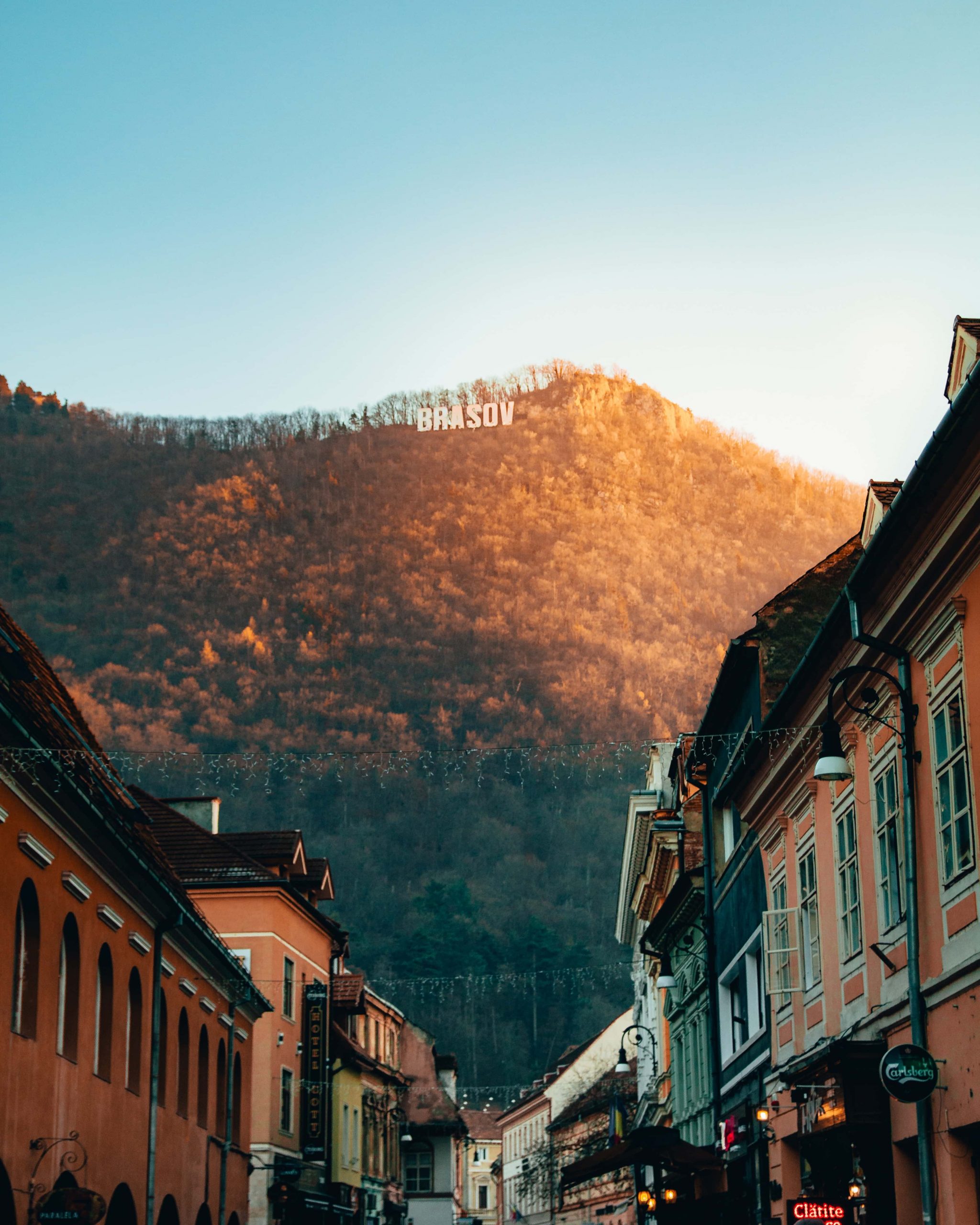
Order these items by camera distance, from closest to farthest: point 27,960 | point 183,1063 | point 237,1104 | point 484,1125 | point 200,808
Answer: point 27,960, point 183,1063, point 237,1104, point 200,808, point 484,1125

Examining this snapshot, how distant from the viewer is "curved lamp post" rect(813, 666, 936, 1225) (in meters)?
14.5

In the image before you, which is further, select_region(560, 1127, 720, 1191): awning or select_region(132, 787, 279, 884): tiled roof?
select_region(132, 787, 279, 884): tiled roof

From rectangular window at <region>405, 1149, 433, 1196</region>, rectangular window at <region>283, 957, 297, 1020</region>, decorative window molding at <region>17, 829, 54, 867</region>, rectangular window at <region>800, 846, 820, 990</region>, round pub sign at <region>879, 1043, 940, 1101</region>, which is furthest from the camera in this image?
rectangular window at <region>405, 1149, 433, 1196</region>

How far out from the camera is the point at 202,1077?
102ft

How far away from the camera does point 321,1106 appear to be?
4862 cm

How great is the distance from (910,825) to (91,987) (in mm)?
11827

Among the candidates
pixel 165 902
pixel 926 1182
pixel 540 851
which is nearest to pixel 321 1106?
pixel 165 902

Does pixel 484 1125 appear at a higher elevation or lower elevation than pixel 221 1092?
lower

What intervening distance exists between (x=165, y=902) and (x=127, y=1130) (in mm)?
3505

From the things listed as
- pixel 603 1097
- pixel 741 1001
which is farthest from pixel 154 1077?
pixel 603 1097

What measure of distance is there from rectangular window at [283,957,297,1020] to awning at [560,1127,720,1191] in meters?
16.0

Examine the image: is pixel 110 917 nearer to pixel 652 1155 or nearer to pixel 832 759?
pixel 832 759

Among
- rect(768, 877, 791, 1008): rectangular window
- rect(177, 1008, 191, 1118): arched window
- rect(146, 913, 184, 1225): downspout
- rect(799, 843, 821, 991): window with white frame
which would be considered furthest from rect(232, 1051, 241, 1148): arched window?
rect(799, 843, 821, 991): window with white frame

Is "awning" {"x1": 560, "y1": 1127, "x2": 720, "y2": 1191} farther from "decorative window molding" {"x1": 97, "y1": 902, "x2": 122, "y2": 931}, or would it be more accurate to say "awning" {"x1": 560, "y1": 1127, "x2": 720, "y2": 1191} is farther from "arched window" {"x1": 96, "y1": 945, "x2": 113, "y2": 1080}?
"decorative window molding" {"x1": 97, "y1": 902, "x2": 122, "y2": 931}
